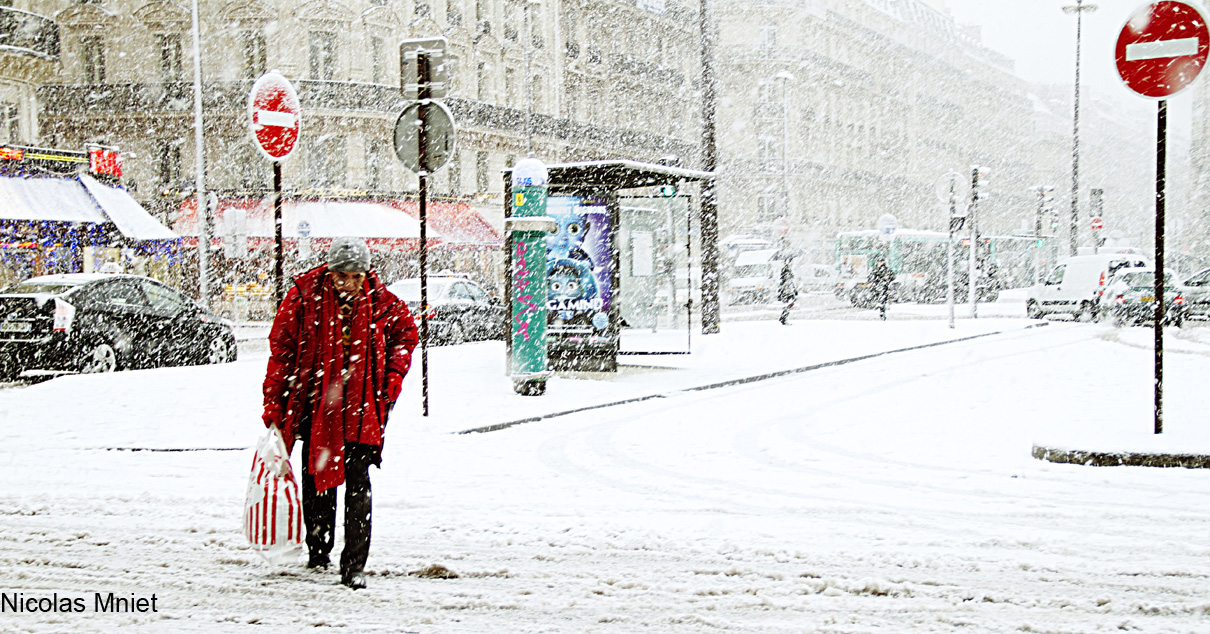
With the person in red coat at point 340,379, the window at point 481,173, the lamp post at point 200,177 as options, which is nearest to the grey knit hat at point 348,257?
the person in red coat at point 340,379

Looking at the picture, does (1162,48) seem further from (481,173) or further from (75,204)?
(481,173)

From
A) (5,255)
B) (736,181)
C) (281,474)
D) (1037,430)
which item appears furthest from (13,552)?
(736,181)

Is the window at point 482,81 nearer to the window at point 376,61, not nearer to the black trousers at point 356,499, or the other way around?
the window at point 376,61

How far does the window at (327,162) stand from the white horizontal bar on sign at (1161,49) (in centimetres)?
3363

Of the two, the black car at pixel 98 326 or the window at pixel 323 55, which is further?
the window at pixel 323 55

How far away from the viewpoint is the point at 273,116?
1036 centimetres

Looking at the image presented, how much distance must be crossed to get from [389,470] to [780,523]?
3.17 metres

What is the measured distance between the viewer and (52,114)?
129ft

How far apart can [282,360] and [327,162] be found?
118ft

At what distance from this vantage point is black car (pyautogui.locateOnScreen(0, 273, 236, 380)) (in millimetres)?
15570

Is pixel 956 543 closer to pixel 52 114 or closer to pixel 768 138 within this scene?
pixel 52 114

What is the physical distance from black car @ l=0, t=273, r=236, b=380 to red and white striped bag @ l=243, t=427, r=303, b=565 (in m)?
11.7

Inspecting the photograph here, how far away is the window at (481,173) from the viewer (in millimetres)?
43812

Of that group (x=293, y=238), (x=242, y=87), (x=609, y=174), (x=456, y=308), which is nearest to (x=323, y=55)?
(x=242, y=87)
